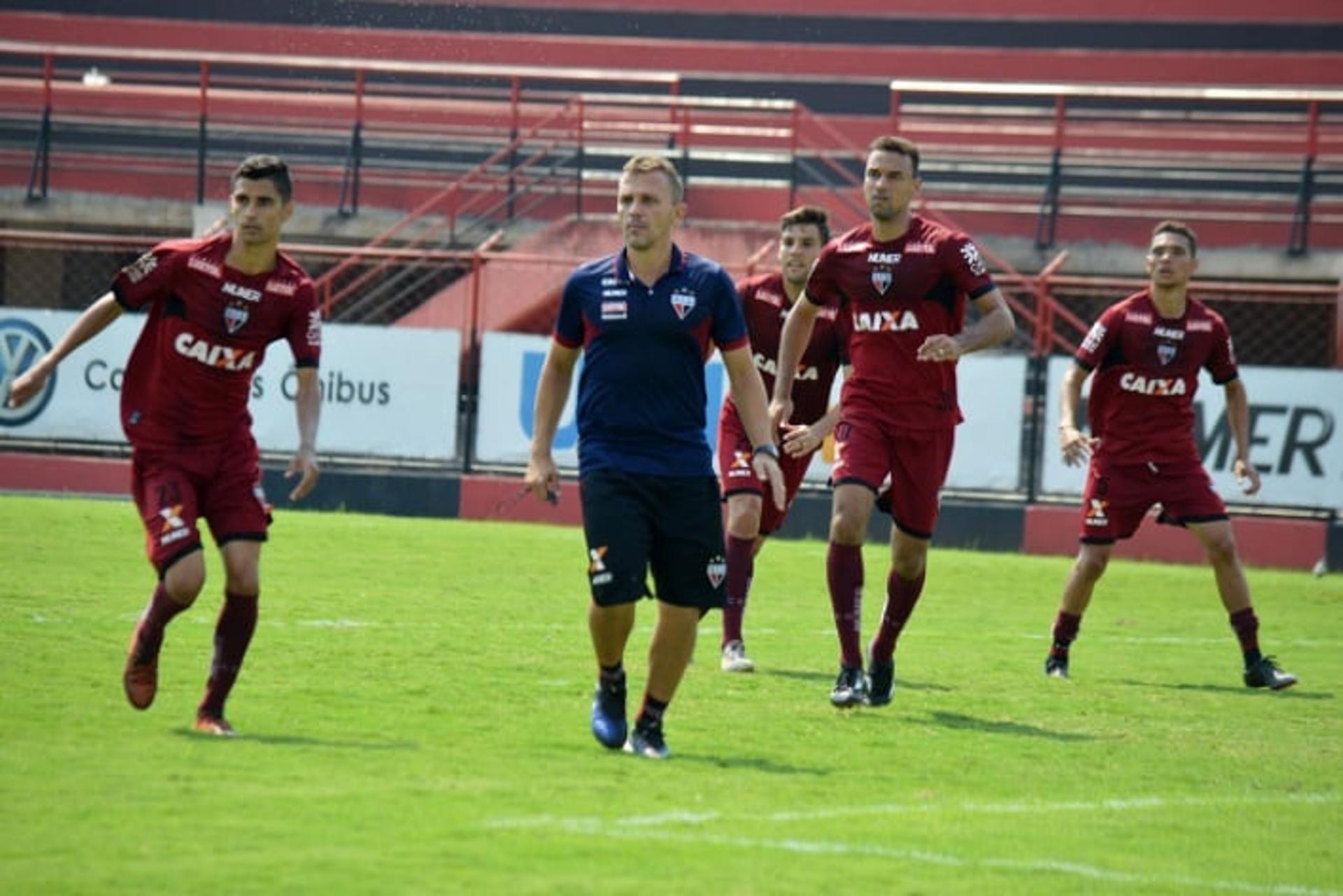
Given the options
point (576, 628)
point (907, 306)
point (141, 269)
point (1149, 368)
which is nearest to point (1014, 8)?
point (1149, 368)

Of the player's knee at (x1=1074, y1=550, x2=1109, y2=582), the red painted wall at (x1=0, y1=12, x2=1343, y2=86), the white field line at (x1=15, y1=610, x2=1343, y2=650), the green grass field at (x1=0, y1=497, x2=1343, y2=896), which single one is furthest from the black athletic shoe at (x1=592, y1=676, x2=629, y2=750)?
the red painted wall at (x1=0, y1=12, x2=1343, y2=86)

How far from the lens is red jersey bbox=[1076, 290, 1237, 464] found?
13125 mm

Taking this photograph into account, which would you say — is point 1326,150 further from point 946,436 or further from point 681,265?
point 681,265

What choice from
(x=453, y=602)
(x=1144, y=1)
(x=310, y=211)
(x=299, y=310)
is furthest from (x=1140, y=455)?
(x=1144, y=1)

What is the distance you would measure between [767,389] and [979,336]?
8.92 ft

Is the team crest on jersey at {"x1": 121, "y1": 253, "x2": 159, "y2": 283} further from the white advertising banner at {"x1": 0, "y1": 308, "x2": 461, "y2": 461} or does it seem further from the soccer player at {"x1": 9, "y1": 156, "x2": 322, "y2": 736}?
the white advertising banner at {"x1": 0, "y1": 308, "x2": 461, "y2": 461}

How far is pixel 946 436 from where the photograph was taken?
11.1m

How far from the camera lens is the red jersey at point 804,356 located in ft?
42.6

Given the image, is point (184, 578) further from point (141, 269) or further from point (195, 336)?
point (141, 269)

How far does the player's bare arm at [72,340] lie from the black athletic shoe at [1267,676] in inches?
258

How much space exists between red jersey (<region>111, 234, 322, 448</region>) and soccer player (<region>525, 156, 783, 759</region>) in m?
1.15

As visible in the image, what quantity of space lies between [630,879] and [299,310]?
3541mm

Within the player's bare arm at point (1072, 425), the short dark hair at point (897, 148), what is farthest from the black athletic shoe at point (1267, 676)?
the short dark hair at point (897, 148)

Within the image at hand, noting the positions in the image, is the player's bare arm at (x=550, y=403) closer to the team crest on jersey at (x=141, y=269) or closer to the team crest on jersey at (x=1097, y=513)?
the team crest on jersey at (x=141, y=269)
